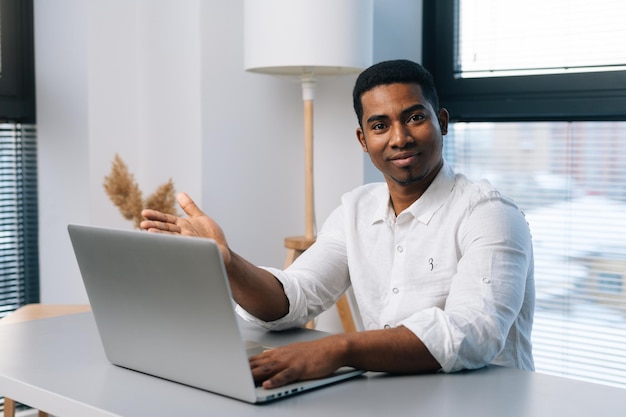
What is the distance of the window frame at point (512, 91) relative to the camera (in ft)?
9.56

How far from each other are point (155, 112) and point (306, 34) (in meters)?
0.69

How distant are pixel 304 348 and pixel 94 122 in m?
1.90

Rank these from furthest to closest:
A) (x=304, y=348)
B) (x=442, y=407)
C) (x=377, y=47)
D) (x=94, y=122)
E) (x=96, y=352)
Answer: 1. (x=377, y=47)
2. (x=94, y=122)
3. (x=96, y=352)
4. (x=304, y=348)
5. (x=442, y=407)

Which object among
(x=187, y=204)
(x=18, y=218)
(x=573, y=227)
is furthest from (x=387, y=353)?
(x=18, y=218)

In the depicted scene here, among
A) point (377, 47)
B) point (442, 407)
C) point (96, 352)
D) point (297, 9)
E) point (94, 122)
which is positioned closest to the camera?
point (442, 407)

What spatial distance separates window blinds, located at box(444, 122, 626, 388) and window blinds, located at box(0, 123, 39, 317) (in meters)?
1.67

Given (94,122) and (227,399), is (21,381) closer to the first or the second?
(227,399)

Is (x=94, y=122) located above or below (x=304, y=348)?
above

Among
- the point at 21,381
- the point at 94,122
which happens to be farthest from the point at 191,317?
the point at 94,122

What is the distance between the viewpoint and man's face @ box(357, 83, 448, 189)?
170 centimetres

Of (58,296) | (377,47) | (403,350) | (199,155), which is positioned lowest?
(58,296)

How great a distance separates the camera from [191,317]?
123 cm

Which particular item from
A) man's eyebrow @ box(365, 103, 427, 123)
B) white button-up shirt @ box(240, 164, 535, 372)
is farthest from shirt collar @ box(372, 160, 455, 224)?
man's eyebrow @ box(365, 103, 427, 123)

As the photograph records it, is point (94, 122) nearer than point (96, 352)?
No
